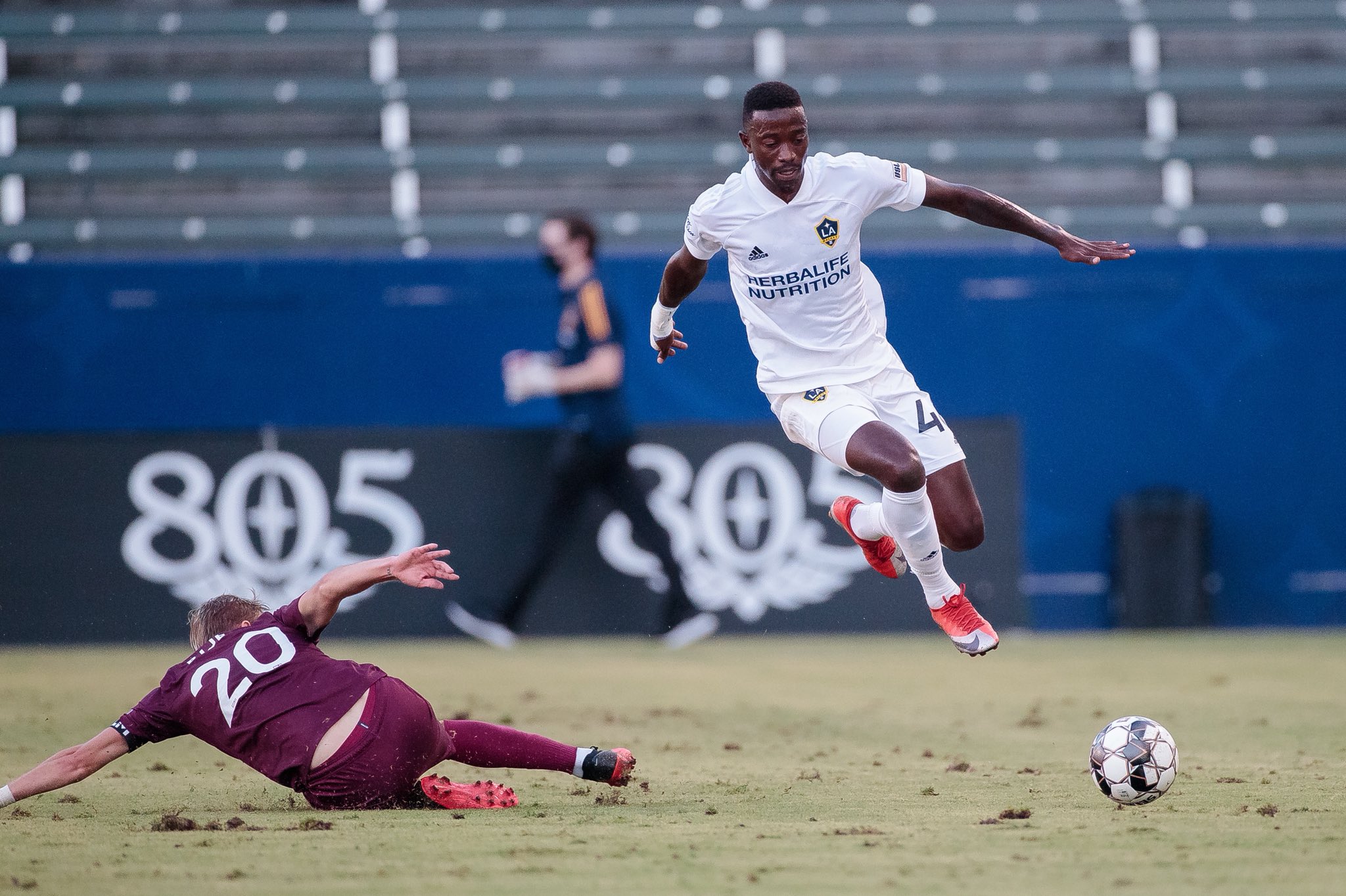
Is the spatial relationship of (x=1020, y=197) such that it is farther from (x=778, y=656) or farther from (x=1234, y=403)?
(x=778, y=656)

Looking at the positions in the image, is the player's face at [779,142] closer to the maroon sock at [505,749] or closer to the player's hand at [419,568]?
the player's hand at [419,568]

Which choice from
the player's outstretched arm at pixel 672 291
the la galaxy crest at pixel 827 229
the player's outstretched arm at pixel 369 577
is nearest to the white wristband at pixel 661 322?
the player's outstretched arm at pixel 672 291

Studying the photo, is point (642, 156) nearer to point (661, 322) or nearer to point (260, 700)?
point (661, 322)

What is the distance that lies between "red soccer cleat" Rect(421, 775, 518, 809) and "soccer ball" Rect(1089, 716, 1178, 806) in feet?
Result: 6.21

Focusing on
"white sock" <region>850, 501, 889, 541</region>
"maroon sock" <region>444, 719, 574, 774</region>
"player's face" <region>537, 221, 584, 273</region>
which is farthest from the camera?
"player's face" <region>537, 221, 584, 273</region>

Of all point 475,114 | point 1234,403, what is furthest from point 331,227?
point 1234,403

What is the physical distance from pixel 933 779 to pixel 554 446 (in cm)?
609

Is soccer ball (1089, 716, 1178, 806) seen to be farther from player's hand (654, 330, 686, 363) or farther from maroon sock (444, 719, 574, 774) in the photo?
player's hand (654, 330, 686, 363)

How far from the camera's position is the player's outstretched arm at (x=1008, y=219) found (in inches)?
253

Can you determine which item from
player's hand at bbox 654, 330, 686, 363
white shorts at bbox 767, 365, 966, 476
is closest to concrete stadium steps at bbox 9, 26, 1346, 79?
player's hand at bbox 654, 330, 686, 363

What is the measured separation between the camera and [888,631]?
11711 mm

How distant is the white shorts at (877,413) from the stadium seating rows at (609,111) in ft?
22.2

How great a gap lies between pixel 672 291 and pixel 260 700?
266 centimetres

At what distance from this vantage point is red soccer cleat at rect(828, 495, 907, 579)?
24.2 feet
